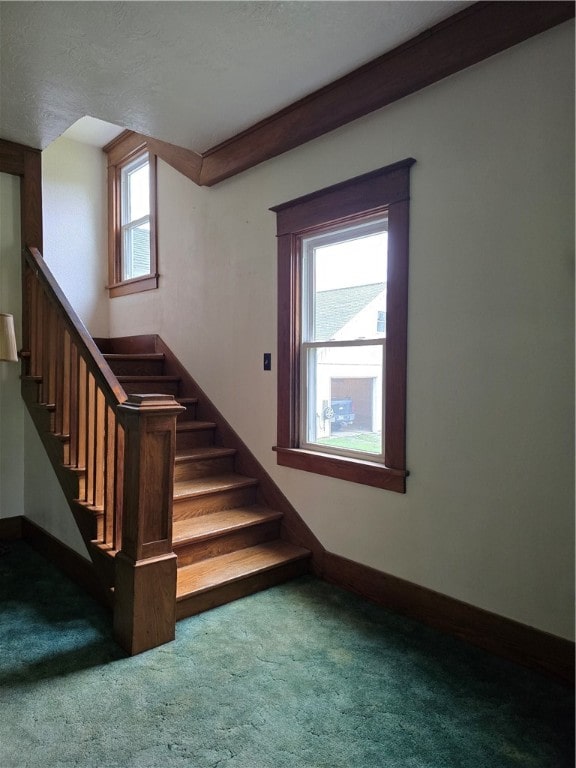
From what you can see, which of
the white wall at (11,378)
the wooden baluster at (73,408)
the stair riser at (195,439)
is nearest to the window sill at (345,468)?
the stair riser at (195,439)

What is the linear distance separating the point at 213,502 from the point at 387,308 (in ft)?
5.02

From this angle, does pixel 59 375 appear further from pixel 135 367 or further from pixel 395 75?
pixel 395 75

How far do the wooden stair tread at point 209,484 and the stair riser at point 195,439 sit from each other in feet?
1.07

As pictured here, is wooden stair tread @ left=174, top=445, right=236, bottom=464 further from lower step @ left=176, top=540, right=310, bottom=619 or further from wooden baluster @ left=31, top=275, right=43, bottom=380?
wooden baluster @ left=31, top=275, right=43, bottom=380

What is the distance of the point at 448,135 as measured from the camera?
2.19m

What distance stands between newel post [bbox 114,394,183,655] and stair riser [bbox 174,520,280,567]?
17.2 inches

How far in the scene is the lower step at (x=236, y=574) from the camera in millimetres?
2352

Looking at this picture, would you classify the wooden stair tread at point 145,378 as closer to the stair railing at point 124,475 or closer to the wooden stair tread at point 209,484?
the stair railing at point 124,475

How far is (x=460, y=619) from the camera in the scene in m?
2.16

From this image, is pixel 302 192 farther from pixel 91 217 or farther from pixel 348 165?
pixel 91 217

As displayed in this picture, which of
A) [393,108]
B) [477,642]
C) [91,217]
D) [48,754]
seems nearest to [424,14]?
[393,108]

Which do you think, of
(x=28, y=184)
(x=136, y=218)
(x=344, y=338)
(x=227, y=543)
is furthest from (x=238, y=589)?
(x=136, y=218)

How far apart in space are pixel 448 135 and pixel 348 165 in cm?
57

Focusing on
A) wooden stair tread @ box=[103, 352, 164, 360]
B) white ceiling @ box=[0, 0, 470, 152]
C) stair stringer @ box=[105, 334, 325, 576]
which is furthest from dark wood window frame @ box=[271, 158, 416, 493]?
wooden stair tread @ box=[103, 352, 164, 360]
